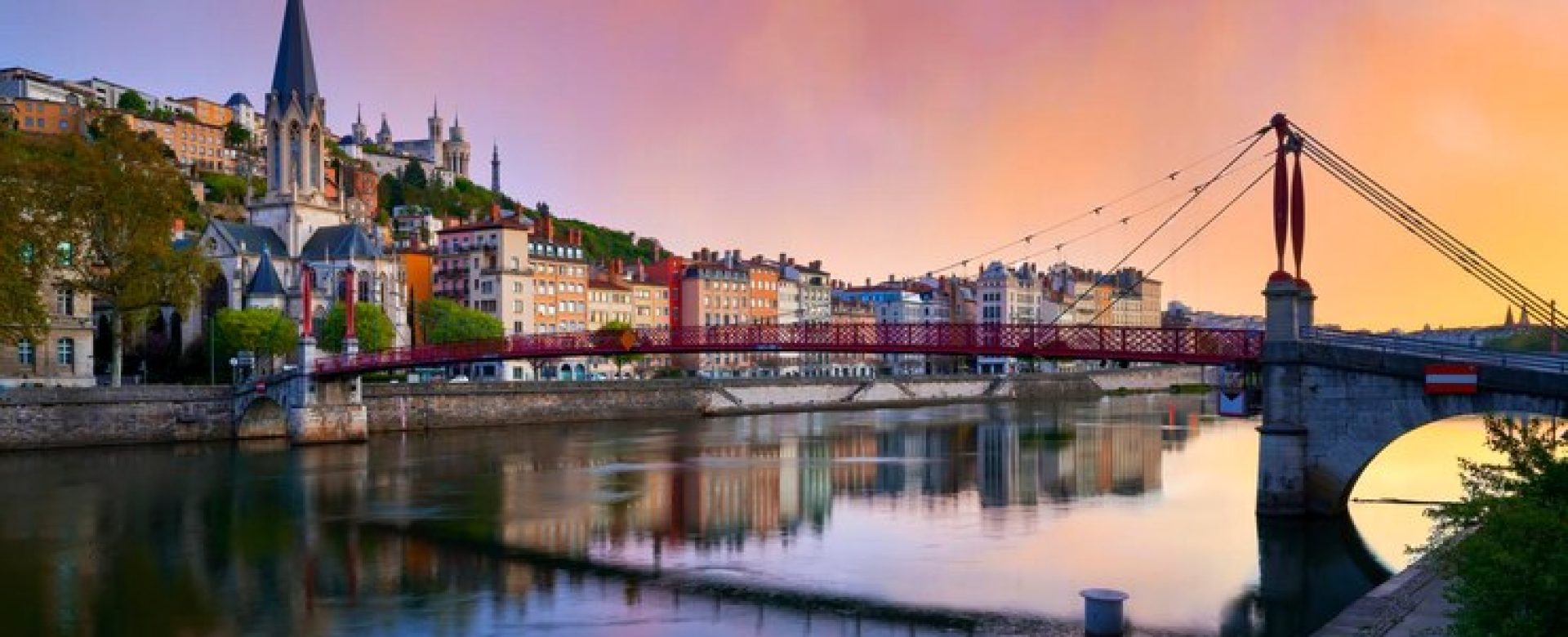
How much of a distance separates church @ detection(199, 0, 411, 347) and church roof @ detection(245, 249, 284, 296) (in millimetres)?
47

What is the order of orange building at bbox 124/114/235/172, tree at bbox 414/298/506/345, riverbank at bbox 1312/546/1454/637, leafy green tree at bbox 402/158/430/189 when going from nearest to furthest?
1. riverbank at bbox 1312/546/1454/637
2. tree at bbox 414/298/506/345
3. orange building at bbox 124/114/235/172
4. leafy green tree at bbox 402/158/430/189

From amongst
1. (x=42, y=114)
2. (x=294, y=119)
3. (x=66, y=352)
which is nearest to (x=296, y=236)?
(x=294, y=119)

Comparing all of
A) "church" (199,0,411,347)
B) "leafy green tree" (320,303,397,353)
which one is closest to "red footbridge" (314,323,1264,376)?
"leafy green tree" (320,303,397,353)

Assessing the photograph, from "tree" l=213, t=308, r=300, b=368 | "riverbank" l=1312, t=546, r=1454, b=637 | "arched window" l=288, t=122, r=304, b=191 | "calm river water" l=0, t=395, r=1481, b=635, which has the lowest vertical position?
"calm river water" l=0, t=395, r=1481, b=635

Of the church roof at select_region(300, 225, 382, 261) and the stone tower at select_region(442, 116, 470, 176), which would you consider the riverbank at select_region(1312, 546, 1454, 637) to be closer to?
the church roof at select_region(300, 225, 382, 261)

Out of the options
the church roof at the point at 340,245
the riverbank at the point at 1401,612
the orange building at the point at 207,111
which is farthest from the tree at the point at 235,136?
the riverbank at the point at 1401,612

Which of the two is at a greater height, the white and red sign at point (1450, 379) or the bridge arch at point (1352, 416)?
the white and red sign at point (1450, 379)

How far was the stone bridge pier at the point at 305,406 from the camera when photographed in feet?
160

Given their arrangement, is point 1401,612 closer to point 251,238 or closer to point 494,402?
point 494,402

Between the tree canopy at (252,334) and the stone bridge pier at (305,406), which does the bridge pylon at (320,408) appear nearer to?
the stone bridge pier at (305,406)

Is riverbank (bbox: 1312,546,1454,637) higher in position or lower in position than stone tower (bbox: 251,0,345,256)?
lower

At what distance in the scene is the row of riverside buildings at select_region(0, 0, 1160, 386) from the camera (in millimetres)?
75188

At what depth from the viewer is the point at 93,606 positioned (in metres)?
19.0

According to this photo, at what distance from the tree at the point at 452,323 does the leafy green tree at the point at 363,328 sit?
3.76m
